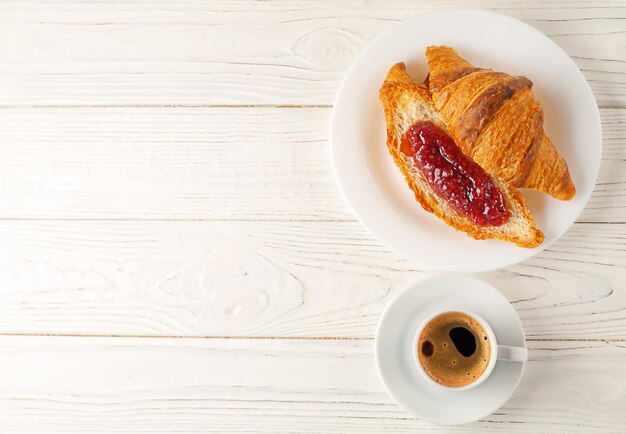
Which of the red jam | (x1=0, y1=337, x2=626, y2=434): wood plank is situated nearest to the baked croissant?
the red jam

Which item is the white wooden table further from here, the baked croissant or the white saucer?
the baked croissant

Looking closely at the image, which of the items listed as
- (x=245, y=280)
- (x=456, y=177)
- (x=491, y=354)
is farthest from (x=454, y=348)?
(x=245, y=280)

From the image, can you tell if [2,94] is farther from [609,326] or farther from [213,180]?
[609,326]

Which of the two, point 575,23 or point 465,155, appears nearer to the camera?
point 465,155

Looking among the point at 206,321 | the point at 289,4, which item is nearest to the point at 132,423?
the point at 206,321

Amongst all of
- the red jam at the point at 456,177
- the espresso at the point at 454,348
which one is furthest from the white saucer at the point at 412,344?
the red jam at the point at 456,177

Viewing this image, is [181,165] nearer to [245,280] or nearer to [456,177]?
[245,280]
